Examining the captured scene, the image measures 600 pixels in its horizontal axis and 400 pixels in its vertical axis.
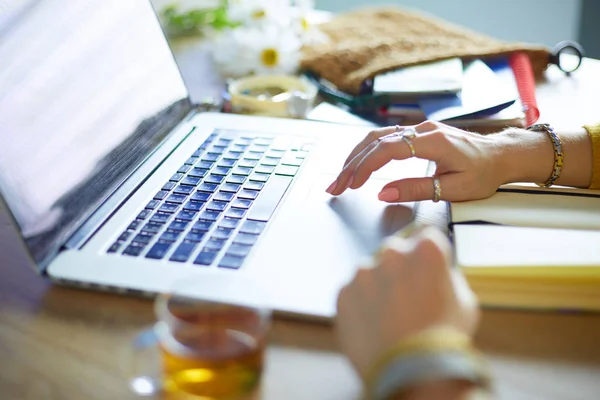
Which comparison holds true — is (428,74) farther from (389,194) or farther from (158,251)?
(158,251)

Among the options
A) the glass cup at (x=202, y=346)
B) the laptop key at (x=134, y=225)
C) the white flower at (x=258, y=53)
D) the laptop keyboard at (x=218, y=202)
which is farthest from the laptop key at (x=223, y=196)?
the white flower at (x=258, y=53)

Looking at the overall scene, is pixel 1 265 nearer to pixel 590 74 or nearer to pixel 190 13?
pixel 190 13

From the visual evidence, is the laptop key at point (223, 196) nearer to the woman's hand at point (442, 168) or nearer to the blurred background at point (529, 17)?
the woman's hand at point (442, 168)

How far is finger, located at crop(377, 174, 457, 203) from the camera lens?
742mm

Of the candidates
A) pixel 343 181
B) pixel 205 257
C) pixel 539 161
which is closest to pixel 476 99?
pixel 539 161

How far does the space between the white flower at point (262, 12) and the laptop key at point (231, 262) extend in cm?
71

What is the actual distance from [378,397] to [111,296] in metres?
0.30

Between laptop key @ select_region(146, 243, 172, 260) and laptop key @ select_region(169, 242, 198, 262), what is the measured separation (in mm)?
11

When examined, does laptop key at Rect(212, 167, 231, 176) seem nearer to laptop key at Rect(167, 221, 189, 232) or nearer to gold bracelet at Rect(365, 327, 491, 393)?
laptop key at Rect(167, 221, 189, 232)

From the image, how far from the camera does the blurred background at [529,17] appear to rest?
6.66 feet

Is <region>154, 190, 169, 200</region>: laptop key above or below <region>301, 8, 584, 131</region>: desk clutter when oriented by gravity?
above

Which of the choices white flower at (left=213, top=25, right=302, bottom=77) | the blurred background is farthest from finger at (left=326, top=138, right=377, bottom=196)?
the blurred background

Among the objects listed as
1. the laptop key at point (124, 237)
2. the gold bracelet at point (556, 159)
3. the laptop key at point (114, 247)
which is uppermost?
the laptop key at point (114, 247)

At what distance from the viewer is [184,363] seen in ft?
1.57
